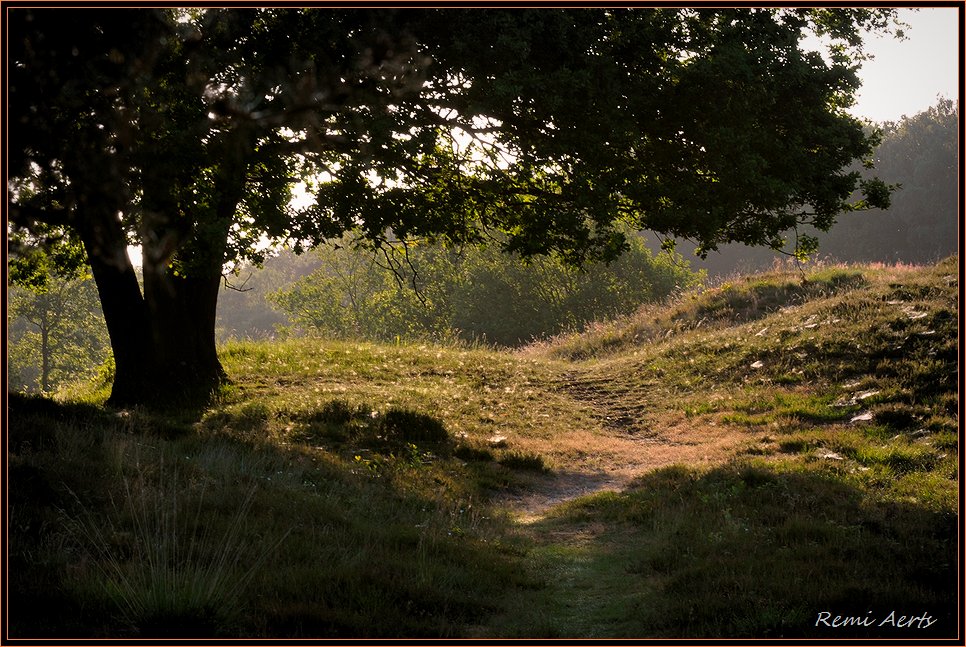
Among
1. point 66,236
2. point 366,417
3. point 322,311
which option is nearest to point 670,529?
point 366,417

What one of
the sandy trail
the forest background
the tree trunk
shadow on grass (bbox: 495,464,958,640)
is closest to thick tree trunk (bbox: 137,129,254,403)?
the sandy trail

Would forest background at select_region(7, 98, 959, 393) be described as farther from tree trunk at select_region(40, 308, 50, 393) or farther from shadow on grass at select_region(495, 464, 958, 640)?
shadow on grass at select_region(495, 464, 958, 640)

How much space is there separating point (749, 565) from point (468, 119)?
967 centimetres

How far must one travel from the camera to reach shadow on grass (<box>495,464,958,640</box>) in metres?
5.84

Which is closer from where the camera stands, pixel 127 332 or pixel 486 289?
pixel 127 332


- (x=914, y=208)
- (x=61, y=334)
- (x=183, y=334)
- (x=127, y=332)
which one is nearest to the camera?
(x=127, y=332)

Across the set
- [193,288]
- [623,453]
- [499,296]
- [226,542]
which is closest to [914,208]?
[499,296]

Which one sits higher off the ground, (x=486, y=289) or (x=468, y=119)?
(x=468, y=119)

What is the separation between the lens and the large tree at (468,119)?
12.5m

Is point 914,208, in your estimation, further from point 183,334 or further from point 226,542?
point 226,542

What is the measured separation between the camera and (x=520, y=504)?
11.4 meters
